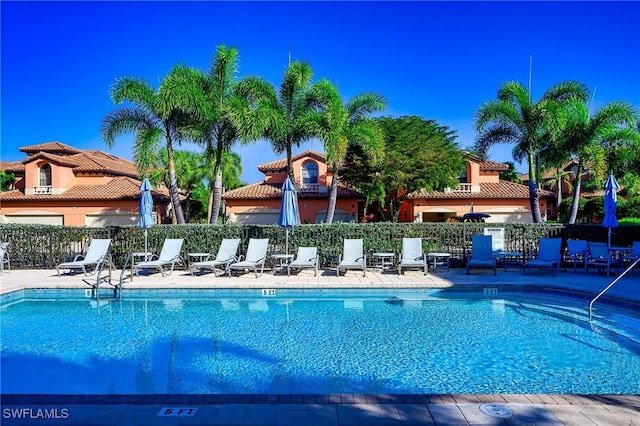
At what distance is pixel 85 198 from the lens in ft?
107

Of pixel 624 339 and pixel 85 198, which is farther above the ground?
pixel 85 198

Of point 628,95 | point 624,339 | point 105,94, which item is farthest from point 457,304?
point 105,94

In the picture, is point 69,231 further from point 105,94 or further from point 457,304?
point 457,304

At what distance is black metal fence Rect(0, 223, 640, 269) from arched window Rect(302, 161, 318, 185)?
1914 centimetres

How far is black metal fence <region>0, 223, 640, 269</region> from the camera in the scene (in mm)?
14852

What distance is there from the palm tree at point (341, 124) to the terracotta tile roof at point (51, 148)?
1115 inches

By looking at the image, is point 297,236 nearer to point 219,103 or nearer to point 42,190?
point 219,103

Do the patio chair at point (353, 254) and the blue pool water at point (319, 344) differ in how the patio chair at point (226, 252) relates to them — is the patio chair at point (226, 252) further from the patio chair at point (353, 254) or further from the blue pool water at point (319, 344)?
the patio chair at point (353, 254)

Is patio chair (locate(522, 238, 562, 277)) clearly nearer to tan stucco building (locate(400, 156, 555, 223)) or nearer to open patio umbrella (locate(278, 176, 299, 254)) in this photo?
open patio umbrella (locate(278, 176, 299, 254))

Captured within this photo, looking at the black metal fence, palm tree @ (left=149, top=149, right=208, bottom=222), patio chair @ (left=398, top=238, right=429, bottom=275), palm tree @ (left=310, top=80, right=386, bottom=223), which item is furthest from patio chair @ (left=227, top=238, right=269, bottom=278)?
palm tree @ (left=149, top=149, right=208, bottom=222)

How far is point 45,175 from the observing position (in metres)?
33.9

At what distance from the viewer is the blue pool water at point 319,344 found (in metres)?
5.70

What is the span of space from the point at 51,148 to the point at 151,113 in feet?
78.3

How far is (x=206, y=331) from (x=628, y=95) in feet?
68.2
